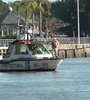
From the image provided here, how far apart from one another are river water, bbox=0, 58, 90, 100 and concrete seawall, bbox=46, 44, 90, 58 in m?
36.8

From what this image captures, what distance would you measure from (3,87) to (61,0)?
404 ft

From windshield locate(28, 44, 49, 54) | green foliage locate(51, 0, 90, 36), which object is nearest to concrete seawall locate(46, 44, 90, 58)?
windshield locate(28, 44, 49, 54)

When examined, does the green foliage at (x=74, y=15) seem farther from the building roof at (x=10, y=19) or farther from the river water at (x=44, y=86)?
the river water at (x=44, y=86)

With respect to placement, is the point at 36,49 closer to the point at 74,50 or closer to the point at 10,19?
the point at 74,50

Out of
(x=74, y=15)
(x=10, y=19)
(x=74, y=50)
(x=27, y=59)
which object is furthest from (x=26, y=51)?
(x=10, y=19)

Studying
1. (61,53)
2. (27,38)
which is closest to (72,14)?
(61,53)

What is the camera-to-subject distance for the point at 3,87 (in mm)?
39094

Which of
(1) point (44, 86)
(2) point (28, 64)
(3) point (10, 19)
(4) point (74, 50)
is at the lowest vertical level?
(4) point (74, 50)

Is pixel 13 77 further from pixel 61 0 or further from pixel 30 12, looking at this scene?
pixel 61 0

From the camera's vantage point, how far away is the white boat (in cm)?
5041

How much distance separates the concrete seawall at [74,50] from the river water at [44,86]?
121 ft

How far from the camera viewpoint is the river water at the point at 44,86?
1339 inches

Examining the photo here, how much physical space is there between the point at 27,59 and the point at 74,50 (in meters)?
39.8

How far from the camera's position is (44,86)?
39500 mm
